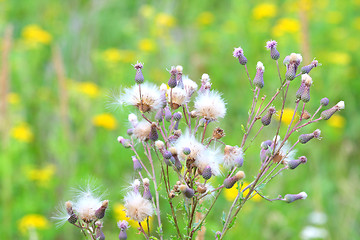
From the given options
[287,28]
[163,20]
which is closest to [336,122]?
[287,28]

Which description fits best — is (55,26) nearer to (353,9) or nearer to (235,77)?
(235,77)

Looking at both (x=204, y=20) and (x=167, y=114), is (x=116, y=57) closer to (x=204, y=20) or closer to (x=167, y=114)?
(x=204, y=20)

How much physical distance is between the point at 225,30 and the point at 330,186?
209cm

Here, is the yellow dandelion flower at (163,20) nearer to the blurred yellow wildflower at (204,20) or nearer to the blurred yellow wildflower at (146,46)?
the blurred yellow wildflower at (146,46)

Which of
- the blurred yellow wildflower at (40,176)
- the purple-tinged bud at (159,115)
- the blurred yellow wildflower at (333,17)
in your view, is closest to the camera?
the purple-tinged bud at (159,115)

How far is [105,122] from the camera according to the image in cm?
323

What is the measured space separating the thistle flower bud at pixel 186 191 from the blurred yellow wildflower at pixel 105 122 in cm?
236

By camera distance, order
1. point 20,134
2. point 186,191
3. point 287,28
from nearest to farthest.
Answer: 1. point 186,191
2. point 20,134
3. point 287,28

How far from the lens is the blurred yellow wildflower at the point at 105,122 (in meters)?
3.24

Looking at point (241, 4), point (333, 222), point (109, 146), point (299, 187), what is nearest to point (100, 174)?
point (109, 146)

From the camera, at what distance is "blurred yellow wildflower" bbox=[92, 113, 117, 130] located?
3236 mm

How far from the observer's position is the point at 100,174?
3127 mm

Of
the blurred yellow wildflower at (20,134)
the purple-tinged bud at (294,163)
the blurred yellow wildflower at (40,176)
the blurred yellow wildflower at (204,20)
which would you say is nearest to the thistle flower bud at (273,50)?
the purple-tinged bud at (294,163)

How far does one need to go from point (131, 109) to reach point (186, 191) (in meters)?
1.65
